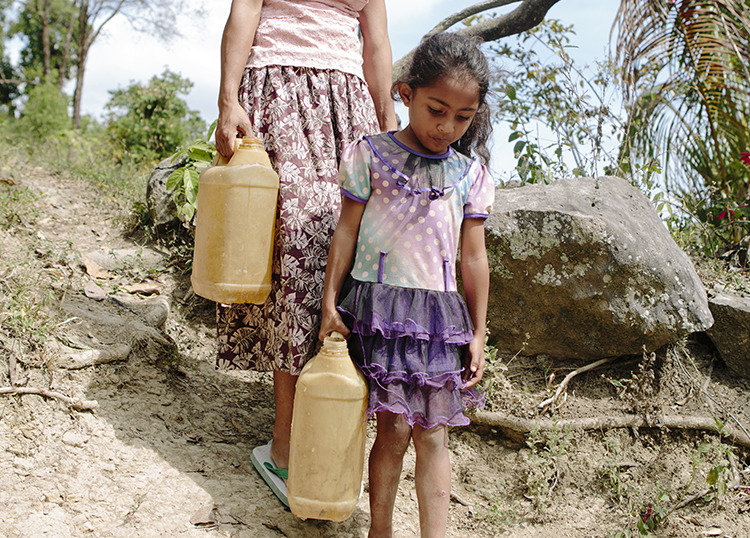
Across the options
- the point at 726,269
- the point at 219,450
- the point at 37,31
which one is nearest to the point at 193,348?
the point at 219,450

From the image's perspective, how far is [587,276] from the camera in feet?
8.82

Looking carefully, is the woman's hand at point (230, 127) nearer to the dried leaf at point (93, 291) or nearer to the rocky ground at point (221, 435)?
the rocky ground at point (221, 435)

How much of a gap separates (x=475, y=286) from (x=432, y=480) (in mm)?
630

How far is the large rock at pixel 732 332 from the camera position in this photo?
2914mm

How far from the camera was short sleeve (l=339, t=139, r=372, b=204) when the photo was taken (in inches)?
71.1

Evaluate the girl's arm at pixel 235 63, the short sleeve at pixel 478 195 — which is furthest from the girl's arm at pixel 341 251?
the girl's arm at pixel 235 63

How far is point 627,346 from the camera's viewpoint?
2.81 m

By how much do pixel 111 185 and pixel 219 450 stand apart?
274 centimetres

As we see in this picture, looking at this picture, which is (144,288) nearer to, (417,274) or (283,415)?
(283,415)

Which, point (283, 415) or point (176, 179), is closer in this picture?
point (283, 415)

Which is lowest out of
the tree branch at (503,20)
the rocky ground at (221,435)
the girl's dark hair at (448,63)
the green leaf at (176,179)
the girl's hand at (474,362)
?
the rocky ground at (221,435)

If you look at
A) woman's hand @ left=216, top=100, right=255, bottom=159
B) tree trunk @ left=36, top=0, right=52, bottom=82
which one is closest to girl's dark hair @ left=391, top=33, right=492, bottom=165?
woman's hand @ left=216, top=100, right=255, bottom=159

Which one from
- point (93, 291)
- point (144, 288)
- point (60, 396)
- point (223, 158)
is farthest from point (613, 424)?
point (93, 291)

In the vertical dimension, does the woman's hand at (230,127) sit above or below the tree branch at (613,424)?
above
